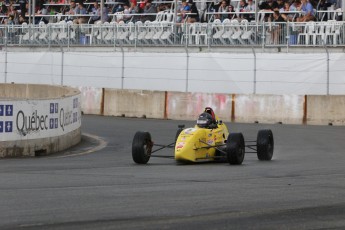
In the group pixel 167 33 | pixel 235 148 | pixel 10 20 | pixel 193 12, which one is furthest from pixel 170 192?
pixel 10 20

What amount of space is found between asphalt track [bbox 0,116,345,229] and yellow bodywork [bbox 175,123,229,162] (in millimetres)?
330

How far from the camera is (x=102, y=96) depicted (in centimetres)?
3491

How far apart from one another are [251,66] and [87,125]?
6286 mm

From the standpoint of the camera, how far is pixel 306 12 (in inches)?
1345

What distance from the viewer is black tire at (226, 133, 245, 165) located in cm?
1814

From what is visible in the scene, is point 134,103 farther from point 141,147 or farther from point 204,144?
point 141,147

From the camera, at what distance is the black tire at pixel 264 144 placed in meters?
19.7

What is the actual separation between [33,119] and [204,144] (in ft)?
14.8

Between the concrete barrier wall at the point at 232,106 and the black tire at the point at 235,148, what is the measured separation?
504 inches

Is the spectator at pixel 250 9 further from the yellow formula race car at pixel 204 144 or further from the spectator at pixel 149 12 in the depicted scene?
the yellow formula race car at pixel 204 144

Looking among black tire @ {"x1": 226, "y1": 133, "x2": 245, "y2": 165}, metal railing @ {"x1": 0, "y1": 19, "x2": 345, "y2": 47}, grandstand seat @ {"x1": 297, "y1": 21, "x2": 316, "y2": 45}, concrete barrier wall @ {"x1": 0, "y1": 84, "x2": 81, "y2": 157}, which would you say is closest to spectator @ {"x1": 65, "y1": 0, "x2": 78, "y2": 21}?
metal railing @ {"x1": 0, "y1": 19, "x2": 345, "y2": 47}

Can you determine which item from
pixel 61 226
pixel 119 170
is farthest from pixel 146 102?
pixel 61 226

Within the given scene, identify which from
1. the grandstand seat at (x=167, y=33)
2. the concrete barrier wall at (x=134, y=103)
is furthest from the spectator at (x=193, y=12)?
the concrete barrier wall at (x=134, y=103)

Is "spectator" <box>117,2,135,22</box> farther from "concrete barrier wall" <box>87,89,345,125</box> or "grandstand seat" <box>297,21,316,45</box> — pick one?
"grandstand seat" <box>297,21,316,45</box>
